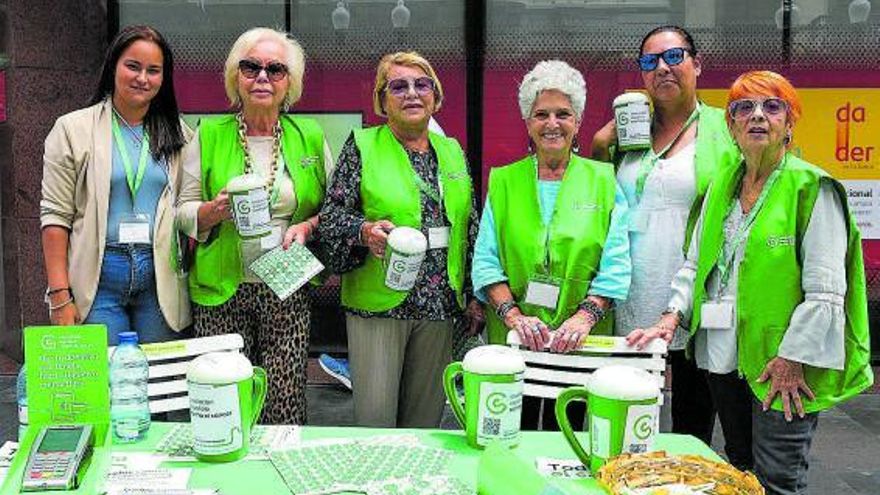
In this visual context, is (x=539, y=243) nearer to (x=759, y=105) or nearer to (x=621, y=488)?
(x=759, y=105)

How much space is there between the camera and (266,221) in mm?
2609

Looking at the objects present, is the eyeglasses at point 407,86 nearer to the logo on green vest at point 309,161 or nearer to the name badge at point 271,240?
the logo on green vest at point 309,161

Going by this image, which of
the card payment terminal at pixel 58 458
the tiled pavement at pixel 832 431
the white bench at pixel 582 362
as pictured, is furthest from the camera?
the tiled pavement at pixel 832 431

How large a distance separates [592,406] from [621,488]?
305 millimetres

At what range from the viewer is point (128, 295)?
3.03 m

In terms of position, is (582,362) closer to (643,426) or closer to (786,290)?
(786,290)

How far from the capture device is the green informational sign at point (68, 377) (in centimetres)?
191

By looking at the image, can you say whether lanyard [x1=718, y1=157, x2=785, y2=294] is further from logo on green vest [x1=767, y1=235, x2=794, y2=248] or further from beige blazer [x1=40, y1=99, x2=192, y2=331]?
beige blazer [x1=40, y1=99, x2=192, y2=331]

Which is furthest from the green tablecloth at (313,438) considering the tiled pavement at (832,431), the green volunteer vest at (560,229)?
the tiled pavement at (832,431)

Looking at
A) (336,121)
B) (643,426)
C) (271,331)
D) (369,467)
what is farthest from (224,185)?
(336,121)

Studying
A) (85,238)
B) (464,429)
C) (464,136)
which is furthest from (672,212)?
(464,136)

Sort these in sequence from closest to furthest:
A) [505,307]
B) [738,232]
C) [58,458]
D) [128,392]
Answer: [58,458], [128,392], [738,232], [505,307]

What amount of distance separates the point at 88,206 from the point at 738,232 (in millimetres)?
2100

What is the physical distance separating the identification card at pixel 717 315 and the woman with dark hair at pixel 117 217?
1.75 meters
